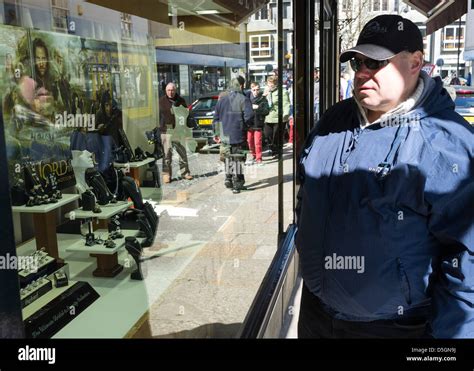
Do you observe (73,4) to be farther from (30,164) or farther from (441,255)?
(441,255)

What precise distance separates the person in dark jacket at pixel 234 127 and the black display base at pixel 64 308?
330cm

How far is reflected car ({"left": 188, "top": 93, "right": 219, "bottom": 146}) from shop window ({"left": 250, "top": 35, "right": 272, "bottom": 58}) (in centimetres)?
71

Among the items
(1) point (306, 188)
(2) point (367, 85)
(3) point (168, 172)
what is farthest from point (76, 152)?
(2) point (367, 85)

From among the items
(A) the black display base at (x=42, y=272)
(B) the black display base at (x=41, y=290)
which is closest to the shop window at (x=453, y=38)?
(A) the black display base at (x=42, y=272)

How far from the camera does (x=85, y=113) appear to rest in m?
3.29

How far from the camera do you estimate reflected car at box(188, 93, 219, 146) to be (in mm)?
4617

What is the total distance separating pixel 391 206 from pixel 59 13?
2483 millimetres

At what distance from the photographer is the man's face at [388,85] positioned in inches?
64.8

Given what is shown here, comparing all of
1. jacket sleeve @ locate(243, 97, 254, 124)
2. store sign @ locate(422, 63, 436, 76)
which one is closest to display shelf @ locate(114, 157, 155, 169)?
store sign @ locate(422, 63, 436, 76)

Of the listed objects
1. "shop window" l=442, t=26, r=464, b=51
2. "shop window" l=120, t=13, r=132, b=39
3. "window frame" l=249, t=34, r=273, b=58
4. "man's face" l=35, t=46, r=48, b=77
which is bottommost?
"man's face" l=35, t=46, r=48, b=77

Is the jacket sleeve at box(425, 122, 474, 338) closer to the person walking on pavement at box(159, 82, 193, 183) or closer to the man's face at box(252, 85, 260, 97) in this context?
the person walking on pavement at box(159, 82, 193, 183)

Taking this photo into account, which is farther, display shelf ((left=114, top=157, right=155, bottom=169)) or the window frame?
the window frame

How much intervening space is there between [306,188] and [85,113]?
6.67 ft

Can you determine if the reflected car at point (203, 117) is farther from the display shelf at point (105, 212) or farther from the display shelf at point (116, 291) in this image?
the display shelf at point (116, 291)
